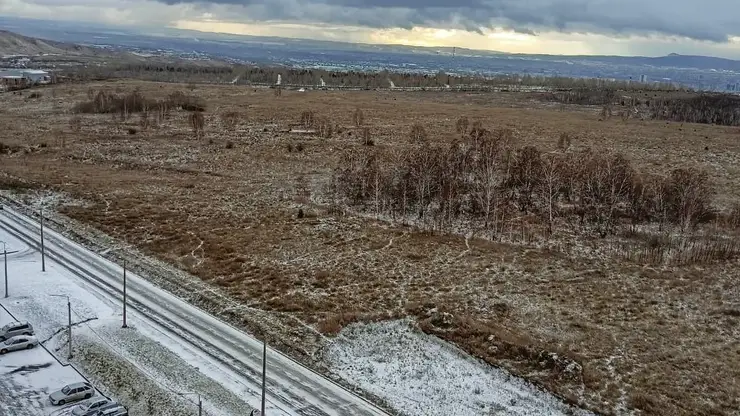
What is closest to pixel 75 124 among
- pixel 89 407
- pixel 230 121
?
pixel 230 121

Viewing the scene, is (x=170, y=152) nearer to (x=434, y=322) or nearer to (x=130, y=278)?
(x=130, y=278)

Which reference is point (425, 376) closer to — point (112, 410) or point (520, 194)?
point (112, 410)

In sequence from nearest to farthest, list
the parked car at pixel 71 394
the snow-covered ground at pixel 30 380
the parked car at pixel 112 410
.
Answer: the parked car at pixel 112 410 < the snow-covered ground at pixel 30 380 < the parked car at pixel 71 394

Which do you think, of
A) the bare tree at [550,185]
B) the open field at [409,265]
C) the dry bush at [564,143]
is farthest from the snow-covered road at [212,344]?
the dry bush at [564,143]

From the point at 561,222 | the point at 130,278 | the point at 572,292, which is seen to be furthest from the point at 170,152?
the point at 572,292

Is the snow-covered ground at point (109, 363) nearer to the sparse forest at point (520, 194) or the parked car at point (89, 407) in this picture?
the parked car at point (89, 407)
